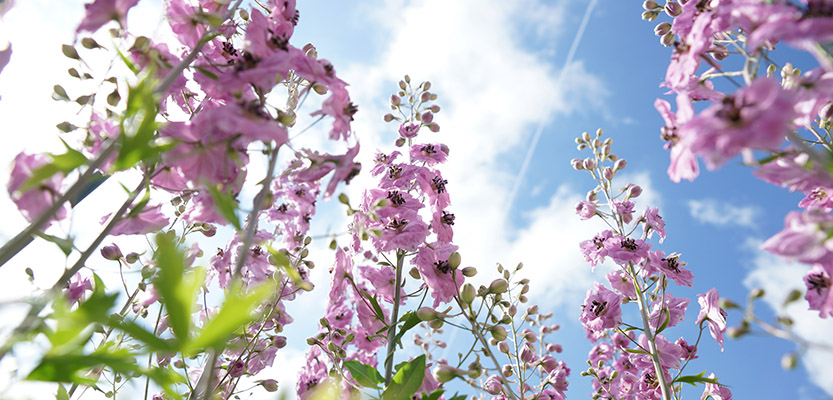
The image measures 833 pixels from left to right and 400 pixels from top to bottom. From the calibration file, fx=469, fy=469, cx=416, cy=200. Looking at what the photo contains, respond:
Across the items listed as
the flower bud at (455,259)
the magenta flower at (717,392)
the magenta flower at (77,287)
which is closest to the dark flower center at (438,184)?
the flower bud at (455,259)

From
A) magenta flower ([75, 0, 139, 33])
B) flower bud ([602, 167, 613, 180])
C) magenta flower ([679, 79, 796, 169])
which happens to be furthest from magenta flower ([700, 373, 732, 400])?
magenta flower ([75, 0, 139, 33])

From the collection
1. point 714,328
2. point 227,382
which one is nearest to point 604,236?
point 714,328

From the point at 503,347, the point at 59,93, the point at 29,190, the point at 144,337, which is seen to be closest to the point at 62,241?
the point at 29,190

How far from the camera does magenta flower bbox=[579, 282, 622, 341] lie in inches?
84.4

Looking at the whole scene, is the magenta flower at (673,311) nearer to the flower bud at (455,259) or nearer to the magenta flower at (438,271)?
the magenta flower at (438,271)

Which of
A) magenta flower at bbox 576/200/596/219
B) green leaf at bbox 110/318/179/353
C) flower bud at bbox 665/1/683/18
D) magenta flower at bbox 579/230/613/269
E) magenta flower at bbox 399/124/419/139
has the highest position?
magenta flower at bbox 399/124/419/139

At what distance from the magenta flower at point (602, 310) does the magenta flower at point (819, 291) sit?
3.90 ft

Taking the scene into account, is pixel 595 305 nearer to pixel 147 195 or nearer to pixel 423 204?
pixel 423 204

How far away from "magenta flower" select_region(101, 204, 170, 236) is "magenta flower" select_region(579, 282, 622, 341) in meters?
1.85

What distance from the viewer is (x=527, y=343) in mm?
2287

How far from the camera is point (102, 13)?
37.4 inches

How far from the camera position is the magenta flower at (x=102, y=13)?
37.0 inches

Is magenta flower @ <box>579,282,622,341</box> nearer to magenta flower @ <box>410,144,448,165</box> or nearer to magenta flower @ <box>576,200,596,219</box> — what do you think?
magenta flower @ <box>576,200,596,219</box>

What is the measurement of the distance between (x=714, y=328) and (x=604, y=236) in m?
0.60
